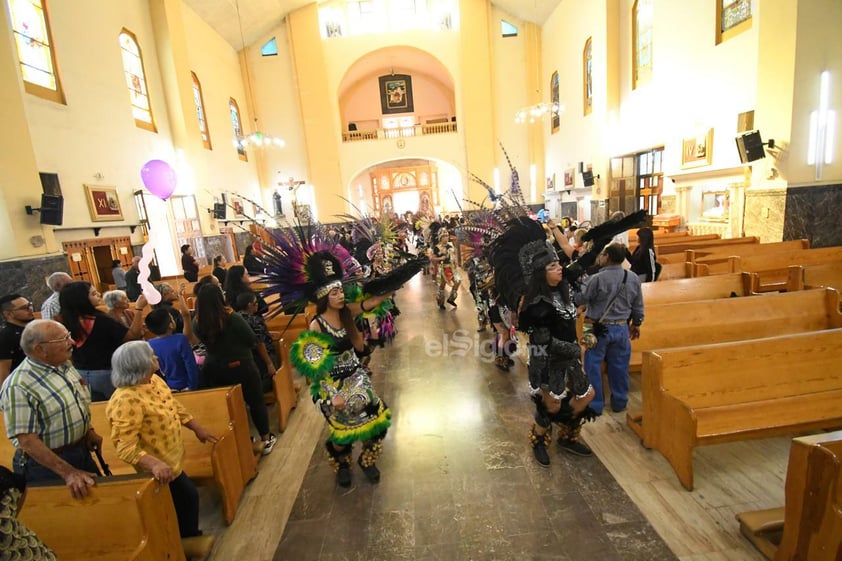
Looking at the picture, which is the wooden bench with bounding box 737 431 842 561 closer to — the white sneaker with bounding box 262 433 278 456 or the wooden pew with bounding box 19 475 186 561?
the wooden pew with bounding box 19 475 186 561

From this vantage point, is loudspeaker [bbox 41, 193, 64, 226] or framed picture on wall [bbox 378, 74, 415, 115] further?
framed picture on wall [bbox 378, 74, 415, 115]

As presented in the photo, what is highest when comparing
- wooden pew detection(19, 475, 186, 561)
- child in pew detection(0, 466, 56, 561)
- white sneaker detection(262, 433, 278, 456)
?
child in pew detection(0, 466, 56, 561)

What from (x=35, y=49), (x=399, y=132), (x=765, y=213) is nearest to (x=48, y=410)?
(x=35, y=49)

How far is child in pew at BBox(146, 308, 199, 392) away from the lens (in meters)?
3.02

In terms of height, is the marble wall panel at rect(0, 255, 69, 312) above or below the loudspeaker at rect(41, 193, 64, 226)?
below

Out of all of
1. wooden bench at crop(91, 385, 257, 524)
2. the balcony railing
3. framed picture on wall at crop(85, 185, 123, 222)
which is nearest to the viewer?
wooden bench at crop(91, 385, 257, 524)

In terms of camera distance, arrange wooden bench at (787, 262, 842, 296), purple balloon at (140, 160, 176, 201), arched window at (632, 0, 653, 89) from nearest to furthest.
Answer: wooden bench at (787, 262, 842, 296) → purple balloon at (140, 160, 176, 201) → arched window at (632, 0, 653, 89)

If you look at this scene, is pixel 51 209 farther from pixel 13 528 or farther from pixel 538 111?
pixel 538 111

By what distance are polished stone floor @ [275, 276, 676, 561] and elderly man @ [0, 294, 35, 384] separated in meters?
2.25

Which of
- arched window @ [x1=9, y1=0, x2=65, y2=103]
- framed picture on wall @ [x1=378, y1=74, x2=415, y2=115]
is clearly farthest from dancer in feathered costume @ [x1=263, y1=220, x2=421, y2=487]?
framed picture on wall @ [x1=378, y1=74, x2=415, y2=115]

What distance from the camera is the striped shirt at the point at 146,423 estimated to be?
2070 millimetres

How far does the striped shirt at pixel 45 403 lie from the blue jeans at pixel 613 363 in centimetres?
356

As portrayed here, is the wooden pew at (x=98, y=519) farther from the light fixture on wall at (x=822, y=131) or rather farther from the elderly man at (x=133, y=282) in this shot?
the light fixture on wall at (x=822, y=131)

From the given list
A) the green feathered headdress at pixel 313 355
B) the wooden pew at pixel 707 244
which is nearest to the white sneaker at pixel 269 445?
the green feathered headdress at pixel 313 355
